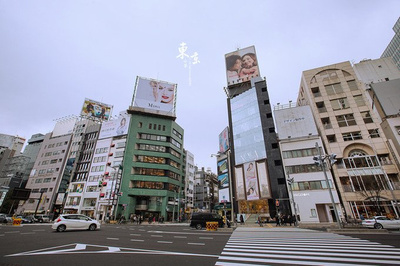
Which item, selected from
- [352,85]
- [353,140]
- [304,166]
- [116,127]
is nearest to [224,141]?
[304,166]

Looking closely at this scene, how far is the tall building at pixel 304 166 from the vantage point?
33156 mm

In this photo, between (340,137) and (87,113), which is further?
(87,113)

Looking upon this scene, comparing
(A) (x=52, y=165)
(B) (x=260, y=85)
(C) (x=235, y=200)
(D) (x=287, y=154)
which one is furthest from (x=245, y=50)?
(A) (x=52, y=165)

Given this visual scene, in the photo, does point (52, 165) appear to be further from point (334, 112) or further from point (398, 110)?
point (398, 110)

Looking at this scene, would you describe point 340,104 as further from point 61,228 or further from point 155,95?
point 61,228

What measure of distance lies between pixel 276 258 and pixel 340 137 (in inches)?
1542

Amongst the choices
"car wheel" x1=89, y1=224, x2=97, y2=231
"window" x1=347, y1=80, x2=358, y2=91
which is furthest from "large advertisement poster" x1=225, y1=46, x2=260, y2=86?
"car wheel" x1=89, y1=224, x2=97, y2=231

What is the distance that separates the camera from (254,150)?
45.1m

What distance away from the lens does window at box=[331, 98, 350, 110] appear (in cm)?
3930

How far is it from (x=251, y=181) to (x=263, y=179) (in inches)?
109

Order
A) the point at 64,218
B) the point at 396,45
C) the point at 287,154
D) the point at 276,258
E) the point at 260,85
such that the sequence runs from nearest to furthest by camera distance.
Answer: the point at 276,258 → the point at 64,218 → the point at 287,154 → the point at 260,85 → the point at 396,45

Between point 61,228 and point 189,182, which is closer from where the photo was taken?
point 61,228

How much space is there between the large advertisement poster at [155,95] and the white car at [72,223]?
136ft

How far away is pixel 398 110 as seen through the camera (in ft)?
105
